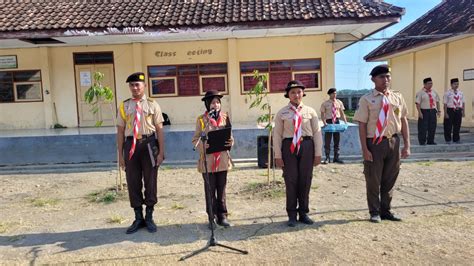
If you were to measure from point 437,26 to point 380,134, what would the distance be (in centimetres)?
1393

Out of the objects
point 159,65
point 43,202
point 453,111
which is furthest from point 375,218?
point 159,65

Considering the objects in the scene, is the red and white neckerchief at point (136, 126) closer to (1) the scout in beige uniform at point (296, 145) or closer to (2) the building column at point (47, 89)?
(1) the scout in beige uniform at point (296, 145)

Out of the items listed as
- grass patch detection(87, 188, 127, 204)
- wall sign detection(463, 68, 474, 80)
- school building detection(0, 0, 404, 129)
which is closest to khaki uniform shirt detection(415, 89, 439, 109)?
school building detection(0, 0, 404, 129)

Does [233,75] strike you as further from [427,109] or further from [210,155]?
[210,155]

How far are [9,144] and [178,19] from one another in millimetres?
5505

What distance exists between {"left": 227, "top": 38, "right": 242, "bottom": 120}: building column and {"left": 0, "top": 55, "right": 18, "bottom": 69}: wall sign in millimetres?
6832

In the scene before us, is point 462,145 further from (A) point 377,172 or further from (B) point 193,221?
(B) point 193,221

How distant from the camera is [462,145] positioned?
11.1 meters

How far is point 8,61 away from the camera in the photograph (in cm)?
1347

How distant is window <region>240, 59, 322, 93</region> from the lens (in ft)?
43.4

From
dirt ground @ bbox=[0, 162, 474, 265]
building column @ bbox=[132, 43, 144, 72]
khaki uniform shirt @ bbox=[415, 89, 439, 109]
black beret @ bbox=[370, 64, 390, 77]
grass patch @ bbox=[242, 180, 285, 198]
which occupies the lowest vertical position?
dirt ground @ bbox=[0, 162, 474, 265]

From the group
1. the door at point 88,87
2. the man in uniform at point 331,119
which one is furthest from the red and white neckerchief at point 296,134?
the door at point 88,87

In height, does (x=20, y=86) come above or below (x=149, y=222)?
above

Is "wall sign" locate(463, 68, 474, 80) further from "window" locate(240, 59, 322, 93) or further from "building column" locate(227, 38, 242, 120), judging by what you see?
"building column" locate(227, 38, 242, 120)
